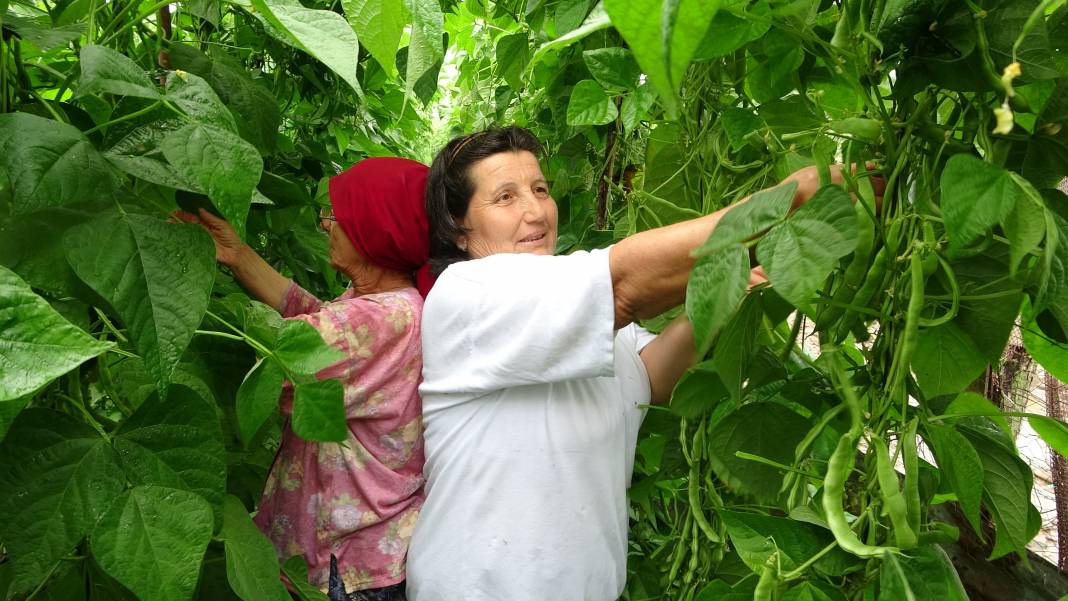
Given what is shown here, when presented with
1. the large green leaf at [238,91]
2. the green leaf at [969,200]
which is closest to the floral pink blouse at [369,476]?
the large green leaf at [238,91]

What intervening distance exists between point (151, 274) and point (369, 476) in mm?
516

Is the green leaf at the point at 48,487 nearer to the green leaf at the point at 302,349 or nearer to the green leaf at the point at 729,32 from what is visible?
the green leaf at the point at 302,349

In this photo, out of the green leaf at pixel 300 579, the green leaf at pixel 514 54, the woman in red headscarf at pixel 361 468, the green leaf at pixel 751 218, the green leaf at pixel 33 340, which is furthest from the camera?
the green leaf at pixel 514 54

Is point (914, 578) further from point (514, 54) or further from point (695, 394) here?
point (514, 54)

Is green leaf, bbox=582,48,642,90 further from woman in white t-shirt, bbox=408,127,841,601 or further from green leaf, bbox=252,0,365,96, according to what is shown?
green leaf, bbox=252,0,365,96

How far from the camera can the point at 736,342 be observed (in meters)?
0.68

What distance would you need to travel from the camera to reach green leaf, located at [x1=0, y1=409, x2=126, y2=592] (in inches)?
22.9

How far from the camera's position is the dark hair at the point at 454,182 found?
1100 millimetres

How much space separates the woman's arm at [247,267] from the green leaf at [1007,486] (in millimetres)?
822

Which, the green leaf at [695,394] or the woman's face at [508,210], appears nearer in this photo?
the green leaf at [695,394]

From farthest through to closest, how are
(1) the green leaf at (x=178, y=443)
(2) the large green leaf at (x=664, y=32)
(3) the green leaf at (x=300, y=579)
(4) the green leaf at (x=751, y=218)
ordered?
(3) the green leaf at (x=300, y=579) → (1) the green leaf at (x=178, y=443) → (4) the green leaf at (x=751, y=218) → (2) the large green leaf at (x=664, y=32)

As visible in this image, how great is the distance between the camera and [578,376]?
830mm

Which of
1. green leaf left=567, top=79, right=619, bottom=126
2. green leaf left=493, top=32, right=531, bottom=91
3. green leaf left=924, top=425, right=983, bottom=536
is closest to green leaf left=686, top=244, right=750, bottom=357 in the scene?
green leaf left=924, top=425, right=983, bottom=536

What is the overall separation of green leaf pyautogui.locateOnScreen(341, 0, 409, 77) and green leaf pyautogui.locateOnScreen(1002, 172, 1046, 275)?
36cm
